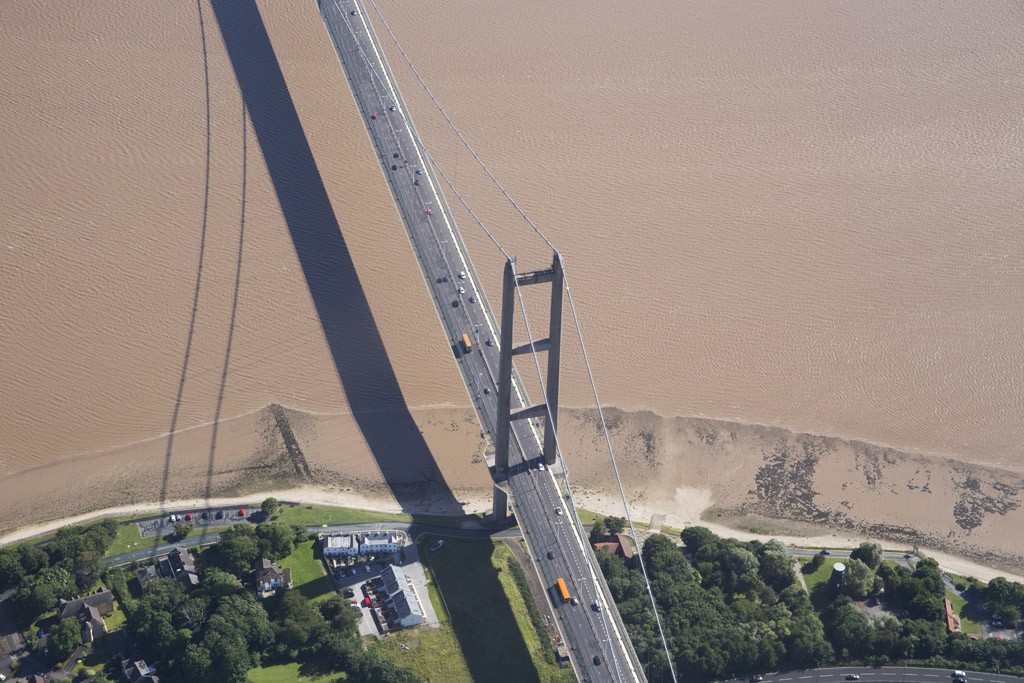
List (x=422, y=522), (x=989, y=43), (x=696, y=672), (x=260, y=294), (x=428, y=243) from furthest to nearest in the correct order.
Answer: (x=989, y=43)
(x=260, y=294)
(x=428, y=243)
(x=422, y=522)
(x=696, y=672)

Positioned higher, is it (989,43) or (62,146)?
(62,146)

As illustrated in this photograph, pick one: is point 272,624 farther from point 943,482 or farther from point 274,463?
point 943,482

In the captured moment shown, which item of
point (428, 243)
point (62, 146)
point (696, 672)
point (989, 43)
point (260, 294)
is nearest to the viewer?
point (696, 672)

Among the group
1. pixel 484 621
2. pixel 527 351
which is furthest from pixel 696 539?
pixel 527 351

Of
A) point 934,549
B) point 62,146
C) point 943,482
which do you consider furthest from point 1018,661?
point 62,146

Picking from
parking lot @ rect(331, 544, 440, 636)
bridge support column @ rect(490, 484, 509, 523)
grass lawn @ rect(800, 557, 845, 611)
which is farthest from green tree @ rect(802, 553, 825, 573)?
parking lot @ rect(331, 544, 440, 636)

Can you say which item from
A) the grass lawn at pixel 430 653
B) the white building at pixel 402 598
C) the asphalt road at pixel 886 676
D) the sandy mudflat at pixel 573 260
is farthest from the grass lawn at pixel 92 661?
the asphalt road at pixel 886 676

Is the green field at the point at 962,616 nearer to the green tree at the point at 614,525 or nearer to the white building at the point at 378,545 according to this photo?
the green tree at the point at 614,525
